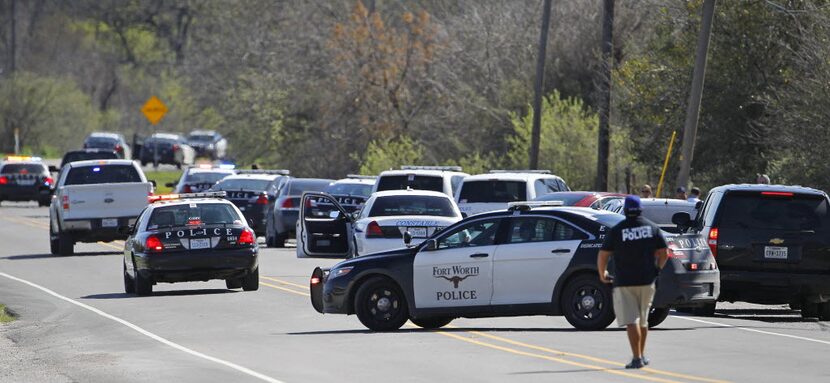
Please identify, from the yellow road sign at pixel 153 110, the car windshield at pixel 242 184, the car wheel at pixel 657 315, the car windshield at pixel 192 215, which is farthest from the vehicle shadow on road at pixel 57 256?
the yellow road sign at pixel 153 110

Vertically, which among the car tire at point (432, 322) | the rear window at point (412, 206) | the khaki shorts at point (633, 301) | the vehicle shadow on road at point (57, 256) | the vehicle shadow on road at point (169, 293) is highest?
the rear window at point (412, 206)

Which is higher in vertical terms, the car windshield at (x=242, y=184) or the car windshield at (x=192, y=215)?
the car windshield at (x=242, y=184)

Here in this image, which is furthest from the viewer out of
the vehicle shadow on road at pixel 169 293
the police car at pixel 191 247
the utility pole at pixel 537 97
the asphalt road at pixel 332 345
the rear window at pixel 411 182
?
the utility pole at pixel 537 97

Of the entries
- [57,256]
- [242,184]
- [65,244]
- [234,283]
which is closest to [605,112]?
[242,184]

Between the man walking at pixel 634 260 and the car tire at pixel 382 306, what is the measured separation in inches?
177

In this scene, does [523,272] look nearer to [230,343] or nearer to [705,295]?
[705,295]

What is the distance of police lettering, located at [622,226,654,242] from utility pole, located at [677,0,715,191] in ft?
57.3

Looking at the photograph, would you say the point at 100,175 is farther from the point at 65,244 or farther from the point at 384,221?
the point at 384,221

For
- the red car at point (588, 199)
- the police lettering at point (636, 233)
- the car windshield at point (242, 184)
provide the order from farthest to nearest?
the car windshield at point (242, 184)
the red car at point (588, 199)
the police lettering at point (636, 233)

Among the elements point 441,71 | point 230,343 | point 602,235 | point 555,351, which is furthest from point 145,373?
point 441,71

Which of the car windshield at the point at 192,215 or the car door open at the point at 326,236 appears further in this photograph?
the car door open at the point at 326,236

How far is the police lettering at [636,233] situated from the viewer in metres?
14.3

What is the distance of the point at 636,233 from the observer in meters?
14.3

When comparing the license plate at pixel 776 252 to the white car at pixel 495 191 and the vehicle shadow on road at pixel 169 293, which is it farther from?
the white car at pixel 495 191
